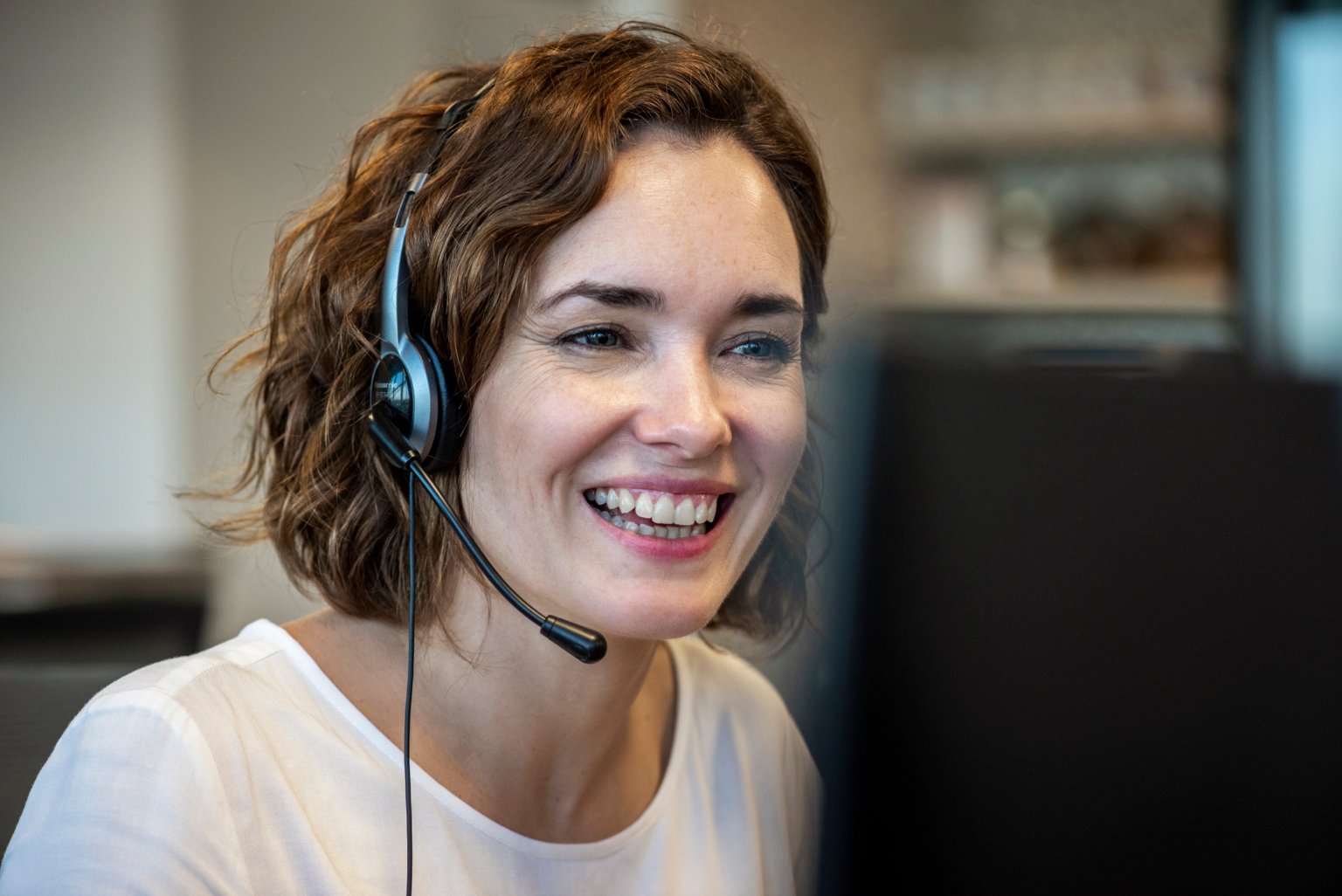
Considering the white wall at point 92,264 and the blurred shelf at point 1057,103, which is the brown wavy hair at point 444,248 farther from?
the blurred shelf at point 1057,103

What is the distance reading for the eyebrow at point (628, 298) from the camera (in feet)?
3.07

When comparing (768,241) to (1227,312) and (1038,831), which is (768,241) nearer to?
(1038,831)

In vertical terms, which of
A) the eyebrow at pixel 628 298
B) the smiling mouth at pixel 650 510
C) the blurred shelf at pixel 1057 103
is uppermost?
the blurred shelf at pixel 1057 103

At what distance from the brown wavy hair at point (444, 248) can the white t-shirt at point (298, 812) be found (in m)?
0.13

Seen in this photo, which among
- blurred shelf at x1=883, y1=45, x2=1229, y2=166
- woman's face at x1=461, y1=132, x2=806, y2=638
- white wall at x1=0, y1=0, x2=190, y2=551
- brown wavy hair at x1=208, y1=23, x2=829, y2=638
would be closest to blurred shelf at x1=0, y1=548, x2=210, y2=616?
brown wavy hair at x1=208, y1=23, x2=829, y2=638

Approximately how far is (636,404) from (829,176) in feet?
7.68

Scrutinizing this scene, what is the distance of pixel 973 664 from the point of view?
0.44m

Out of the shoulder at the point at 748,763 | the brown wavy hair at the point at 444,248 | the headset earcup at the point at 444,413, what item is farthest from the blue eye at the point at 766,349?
the shoulder at the point at 748,763

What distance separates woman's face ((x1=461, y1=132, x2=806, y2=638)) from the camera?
0.94 m

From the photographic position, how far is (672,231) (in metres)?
0.95

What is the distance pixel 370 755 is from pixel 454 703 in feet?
0.30

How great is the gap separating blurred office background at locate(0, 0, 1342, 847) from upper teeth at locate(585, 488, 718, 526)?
234 centimetres

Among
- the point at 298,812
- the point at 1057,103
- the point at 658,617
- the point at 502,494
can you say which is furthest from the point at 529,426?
the point at 1057,103

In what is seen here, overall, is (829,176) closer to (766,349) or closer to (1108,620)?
(766,349)
